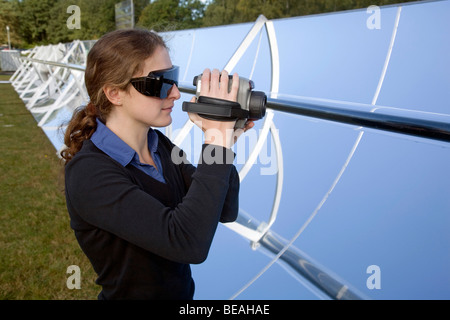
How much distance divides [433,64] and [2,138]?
7.51 metres

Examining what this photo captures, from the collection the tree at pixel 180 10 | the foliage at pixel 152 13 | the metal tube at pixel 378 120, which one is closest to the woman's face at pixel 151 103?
the metal tube at pixel 378 120

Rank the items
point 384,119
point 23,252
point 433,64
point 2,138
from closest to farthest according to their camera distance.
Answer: point 384,119 → point 433,64 → point 23,252 → point 2,138

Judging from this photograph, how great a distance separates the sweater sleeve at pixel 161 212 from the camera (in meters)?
1.00

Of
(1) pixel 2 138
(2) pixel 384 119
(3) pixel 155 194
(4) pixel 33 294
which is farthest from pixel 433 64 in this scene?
(1) pixel 2 138

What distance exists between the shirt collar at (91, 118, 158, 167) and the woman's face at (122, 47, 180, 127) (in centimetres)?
9

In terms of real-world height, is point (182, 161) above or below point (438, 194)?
above

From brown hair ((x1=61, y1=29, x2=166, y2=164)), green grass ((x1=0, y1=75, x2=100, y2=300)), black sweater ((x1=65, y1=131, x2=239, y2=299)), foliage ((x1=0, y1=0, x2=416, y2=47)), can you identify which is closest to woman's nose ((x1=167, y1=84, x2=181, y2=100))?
brown hair ((x1=61, y1=29, x2=166, y2=164))

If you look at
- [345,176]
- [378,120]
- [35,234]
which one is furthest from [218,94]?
[35,234]

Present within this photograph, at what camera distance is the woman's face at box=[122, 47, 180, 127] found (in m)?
1.25

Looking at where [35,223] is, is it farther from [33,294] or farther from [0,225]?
[33,294]

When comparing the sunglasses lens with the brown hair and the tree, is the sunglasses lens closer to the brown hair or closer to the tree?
the brown hair

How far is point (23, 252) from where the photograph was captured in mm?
3328

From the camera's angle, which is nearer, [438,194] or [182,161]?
[182,161]

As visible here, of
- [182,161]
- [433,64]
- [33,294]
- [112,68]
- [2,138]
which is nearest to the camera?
[112,68]
